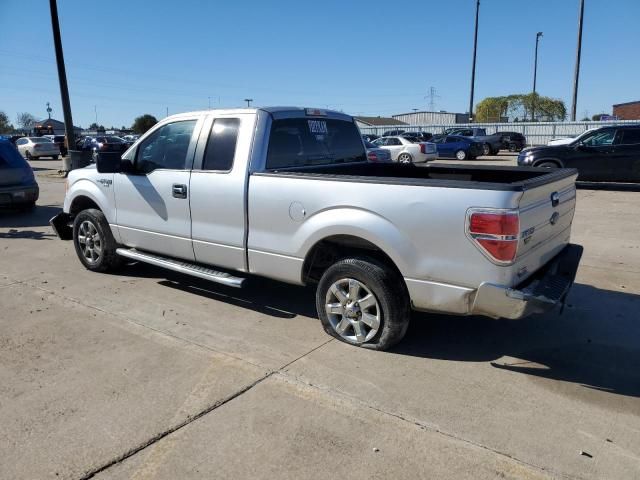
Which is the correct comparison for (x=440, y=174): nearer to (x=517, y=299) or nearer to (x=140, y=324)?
(x=517, y=299)

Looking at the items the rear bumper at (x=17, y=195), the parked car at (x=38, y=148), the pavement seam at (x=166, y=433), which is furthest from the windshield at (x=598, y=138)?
the parked car at (x=38, y=148)

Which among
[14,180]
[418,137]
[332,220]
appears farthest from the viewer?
[418,137]

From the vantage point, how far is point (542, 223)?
12.6 ft

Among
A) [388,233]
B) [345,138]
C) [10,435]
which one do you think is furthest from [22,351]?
[345,138]

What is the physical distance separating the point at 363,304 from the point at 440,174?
211 cm

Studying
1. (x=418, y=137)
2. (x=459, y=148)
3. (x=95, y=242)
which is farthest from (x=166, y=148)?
(x=418, y=137)

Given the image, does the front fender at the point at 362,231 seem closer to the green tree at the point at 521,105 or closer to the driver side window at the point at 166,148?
the driver side window at the point at 166,148

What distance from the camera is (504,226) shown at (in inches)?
130

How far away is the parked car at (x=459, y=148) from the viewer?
27580mm

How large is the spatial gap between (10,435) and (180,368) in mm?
1159

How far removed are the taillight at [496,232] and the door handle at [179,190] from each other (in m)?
2.90

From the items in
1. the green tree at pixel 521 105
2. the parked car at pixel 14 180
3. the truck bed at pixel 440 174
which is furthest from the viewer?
the green tree at pixel 521 105

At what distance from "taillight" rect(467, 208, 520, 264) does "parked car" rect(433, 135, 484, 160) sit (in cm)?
2546

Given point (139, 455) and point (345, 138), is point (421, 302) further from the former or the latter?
point (345, 138)
